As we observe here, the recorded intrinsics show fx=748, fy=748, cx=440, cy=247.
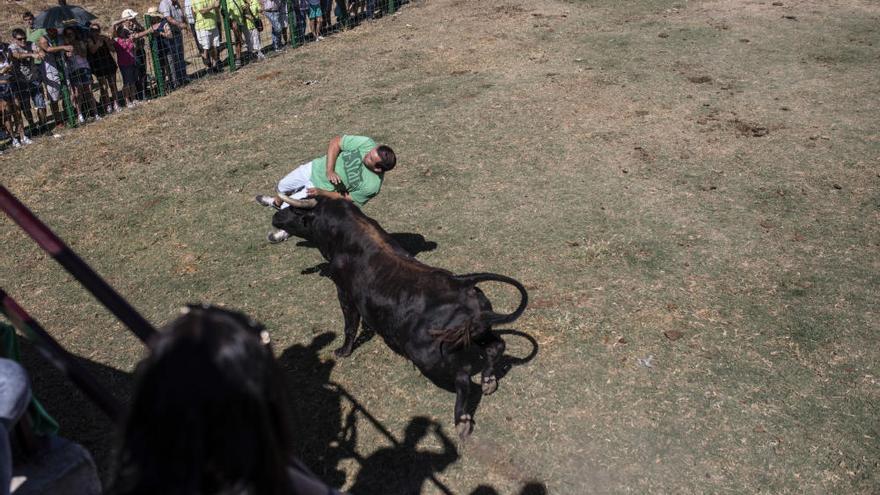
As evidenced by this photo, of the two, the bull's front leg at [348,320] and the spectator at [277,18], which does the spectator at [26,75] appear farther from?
the bull's front leg at [348,320]

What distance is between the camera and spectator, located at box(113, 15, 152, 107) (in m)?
13.7

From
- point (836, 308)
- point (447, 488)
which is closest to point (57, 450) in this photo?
point (447, 488)

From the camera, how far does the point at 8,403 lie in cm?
304

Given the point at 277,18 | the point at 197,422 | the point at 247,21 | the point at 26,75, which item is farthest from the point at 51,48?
the point at 197,422

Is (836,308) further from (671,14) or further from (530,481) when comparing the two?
(671,14)

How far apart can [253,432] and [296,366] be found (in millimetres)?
5264

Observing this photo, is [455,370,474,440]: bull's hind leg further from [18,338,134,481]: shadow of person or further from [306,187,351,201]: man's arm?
[18,338,134,481]: shadow of person

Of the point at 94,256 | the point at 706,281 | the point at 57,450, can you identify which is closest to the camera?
the point at 57,450

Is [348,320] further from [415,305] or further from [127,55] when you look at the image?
[127,55]

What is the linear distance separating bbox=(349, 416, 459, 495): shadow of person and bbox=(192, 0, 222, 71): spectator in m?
11.9

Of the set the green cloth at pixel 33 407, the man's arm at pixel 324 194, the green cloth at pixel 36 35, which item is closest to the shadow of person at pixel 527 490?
the green cloth at pixel 33 407

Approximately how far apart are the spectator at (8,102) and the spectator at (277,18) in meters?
5.52

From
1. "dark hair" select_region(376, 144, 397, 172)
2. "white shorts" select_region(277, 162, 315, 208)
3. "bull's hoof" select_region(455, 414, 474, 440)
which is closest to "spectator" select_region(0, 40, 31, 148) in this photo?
"white shorts" select_region(277, 162, 315, 208)

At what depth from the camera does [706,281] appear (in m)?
7.73
